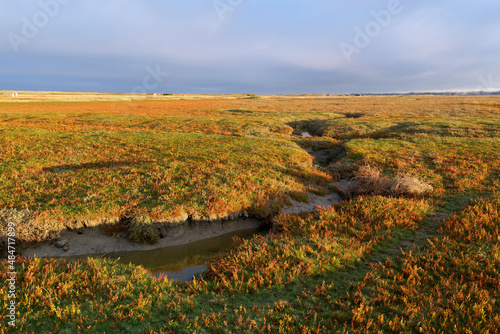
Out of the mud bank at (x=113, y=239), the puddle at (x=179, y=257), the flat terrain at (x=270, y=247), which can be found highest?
the flat terrain at (x=270, y=247)

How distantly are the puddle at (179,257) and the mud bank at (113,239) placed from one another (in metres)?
0.29

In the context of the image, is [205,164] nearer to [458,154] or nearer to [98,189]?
[98,189]

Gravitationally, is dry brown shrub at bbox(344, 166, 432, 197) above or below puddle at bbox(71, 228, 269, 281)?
above

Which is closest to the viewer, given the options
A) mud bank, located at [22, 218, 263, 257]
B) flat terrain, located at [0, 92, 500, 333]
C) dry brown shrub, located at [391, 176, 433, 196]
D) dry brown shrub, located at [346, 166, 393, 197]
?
flat terrain, located at [0, 92, 500, 333]

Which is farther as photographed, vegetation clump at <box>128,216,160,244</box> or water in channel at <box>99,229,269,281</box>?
vegetation clump at <box>128,216,160,244</box>

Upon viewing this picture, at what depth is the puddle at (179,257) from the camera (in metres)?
8.98

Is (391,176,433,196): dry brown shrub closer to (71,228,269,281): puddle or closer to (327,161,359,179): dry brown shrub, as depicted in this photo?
(327,161,359,179): dry brown shrub

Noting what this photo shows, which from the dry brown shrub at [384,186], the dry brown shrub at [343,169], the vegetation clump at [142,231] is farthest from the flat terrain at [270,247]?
the dry brown shrub at [384,186]

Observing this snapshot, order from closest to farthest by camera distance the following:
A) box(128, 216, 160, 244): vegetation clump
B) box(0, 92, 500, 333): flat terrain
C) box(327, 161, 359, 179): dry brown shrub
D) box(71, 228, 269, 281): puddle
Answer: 1. box(0, 92, 500, 333): flat terrain
2. box(71, 228, 269, 281): puddle
3. box(128, 216, 160, 244): vegetation clump
4. box(327, 161, 359, 179): dry brown shrub

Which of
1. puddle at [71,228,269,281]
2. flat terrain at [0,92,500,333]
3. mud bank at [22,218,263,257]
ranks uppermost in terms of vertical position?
flat terrain at [0,92,500,333]

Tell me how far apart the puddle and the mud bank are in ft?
0.95

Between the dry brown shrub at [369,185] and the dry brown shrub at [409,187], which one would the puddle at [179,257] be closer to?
the dry brown shrub at [369,185]

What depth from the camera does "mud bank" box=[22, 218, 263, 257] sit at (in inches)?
380

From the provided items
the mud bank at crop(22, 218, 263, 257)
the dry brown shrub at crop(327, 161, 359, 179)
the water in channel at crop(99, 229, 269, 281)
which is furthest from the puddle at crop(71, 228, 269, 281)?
the dry brown shrub at crop(327, 161, 359, 179)
